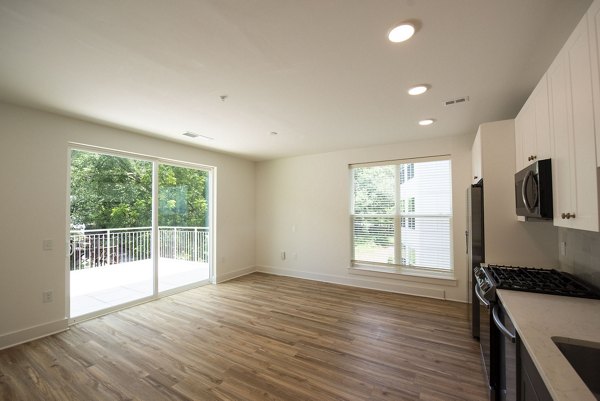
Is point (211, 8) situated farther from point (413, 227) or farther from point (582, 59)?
point (413, 227)

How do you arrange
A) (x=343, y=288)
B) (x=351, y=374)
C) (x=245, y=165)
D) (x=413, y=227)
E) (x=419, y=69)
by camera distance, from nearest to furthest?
1. (x=419, y=69)
2. (x=351, y=374)
3. (x=413, y=227)
4. (x=343, y=288)
5. (x=245, y=165)

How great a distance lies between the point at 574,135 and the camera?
1330 mm

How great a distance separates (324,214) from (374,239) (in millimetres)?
1089

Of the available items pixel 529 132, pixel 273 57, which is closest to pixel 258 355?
pixel 273 57

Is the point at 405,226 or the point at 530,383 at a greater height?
the point at 405,226

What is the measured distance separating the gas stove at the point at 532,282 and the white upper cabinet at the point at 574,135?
0.49 m

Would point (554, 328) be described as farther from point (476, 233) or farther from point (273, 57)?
point (273, 57)

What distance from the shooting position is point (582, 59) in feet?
4.10

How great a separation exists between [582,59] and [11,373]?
4623 mm

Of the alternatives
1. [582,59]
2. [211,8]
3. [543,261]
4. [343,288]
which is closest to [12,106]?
[211,8]

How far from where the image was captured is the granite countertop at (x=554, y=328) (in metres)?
0.85

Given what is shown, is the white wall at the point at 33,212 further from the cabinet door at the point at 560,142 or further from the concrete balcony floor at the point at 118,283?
the cabinet door at the point at 560,142

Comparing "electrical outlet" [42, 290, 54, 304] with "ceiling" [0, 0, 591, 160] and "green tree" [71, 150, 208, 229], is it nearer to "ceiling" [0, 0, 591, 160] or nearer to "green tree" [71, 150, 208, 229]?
"green tree" [71, 150, 208, 229]

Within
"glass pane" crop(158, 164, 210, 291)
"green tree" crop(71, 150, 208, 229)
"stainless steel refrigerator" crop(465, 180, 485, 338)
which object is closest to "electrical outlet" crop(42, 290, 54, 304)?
"green tree" crop(71, 150, 208, 229)
